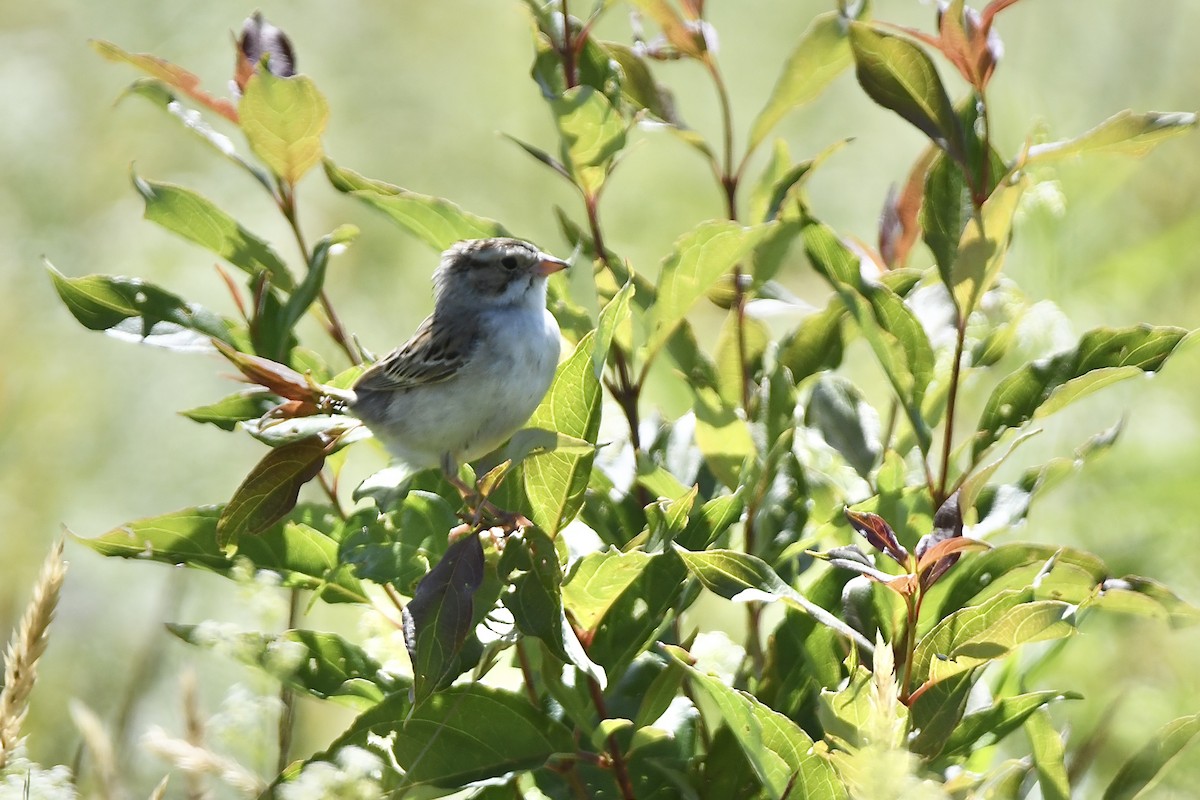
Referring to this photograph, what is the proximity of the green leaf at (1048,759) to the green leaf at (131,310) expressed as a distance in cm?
134

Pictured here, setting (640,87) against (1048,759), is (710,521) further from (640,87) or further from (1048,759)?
(640,87)

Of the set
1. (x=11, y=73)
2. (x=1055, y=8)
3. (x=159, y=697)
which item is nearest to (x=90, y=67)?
(x=11, y=73)

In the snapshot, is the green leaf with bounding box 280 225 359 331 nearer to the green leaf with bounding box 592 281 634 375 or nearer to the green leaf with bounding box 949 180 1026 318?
the green leaf with bounding box 592 281 634 375

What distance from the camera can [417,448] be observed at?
2148 millimetres

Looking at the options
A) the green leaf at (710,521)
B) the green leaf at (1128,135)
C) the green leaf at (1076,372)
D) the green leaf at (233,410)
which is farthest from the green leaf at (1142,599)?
the green leaf at (233,410)

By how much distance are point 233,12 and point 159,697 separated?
430cm

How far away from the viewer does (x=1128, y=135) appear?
1.85 meters

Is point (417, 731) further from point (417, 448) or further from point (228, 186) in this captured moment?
point (228, 186)

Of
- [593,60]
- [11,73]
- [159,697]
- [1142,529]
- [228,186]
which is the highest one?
[593,60]

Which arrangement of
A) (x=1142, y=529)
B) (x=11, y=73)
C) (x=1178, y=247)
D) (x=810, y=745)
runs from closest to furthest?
(x=810, y=745)
(x=1142, y=529)
(x=1178, y=247)
(x=11, y=73)

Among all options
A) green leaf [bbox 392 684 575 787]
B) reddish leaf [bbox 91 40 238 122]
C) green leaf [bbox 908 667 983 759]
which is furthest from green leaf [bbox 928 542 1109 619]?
reddish leaf [bbox 91 40 238 122]

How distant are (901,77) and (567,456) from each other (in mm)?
723

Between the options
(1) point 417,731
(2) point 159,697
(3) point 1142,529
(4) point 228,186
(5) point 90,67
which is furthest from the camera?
(5) point 90,67

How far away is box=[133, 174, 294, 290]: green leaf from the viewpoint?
210 centimetres
